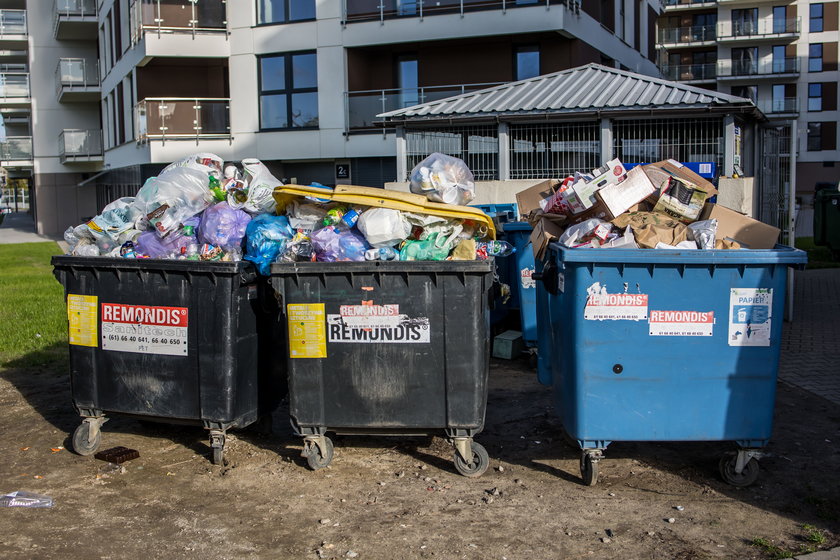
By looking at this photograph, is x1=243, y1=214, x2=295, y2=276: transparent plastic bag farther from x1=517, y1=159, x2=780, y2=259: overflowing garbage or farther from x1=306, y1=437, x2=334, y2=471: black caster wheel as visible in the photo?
x1=517, y1=159, x2=780, y2=259: overflowing garbage

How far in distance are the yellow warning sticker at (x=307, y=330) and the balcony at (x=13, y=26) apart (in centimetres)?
3877

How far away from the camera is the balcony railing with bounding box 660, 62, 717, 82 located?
5647 centimetres

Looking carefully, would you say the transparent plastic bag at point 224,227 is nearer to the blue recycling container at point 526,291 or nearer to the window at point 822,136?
the blue recycling container at point 526,291

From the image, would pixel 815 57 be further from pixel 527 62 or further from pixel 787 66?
pixel 527 62

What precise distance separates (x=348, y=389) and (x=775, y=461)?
8.62 ft

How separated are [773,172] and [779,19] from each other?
160 ft

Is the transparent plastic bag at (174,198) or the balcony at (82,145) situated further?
the balcony at (82,145)

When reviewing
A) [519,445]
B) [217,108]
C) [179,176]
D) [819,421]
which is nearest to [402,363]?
[519,445]

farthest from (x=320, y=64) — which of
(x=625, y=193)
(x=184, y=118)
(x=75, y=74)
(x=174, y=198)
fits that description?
(x=625, y=193)

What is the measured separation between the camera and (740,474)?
4.77 metres

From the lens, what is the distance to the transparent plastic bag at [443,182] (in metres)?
5.55

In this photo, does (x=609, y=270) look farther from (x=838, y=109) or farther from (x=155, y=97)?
(x=838, y=109)

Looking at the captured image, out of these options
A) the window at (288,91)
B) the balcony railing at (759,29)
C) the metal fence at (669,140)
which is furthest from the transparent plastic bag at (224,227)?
the balcony railing at (759,29)

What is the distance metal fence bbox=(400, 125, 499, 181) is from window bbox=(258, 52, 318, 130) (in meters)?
10.3
